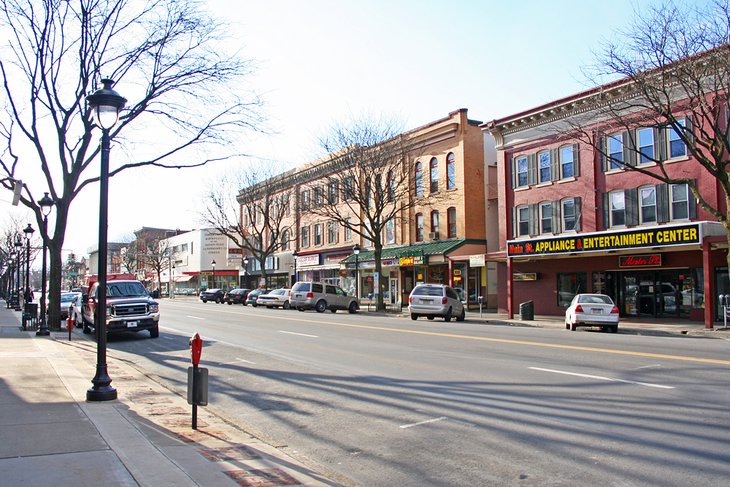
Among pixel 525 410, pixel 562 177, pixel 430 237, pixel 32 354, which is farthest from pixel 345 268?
pixel 525 410

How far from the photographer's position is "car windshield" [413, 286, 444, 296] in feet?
92.6

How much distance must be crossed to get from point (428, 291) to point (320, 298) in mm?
10366

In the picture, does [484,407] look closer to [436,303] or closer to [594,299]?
[594,299]

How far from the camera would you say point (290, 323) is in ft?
79.6

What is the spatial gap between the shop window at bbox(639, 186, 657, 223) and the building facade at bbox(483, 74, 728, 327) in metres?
0.04

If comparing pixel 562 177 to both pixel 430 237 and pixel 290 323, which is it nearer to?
pixel 430 237

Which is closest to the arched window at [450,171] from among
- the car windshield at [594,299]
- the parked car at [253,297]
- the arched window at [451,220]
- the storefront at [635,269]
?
the arched window at [451,220]

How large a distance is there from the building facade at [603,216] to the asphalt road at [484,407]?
1072cm

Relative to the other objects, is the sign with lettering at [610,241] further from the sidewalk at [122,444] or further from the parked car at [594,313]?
the sidewalk at [122,444]

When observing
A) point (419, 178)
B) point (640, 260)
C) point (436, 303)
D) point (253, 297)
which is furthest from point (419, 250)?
point (640, 260)

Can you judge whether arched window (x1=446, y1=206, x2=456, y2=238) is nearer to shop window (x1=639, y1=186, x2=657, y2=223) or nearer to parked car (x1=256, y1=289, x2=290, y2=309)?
parked car (x1=256, y1=289, x2=290, y2=309)

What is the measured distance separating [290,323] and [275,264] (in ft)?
121

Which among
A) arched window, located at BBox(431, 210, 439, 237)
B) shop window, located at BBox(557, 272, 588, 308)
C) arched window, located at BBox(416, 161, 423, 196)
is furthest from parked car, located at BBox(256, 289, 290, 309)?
shop window, located at BBox(557, 272, 588, 308)

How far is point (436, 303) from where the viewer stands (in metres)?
28.0
